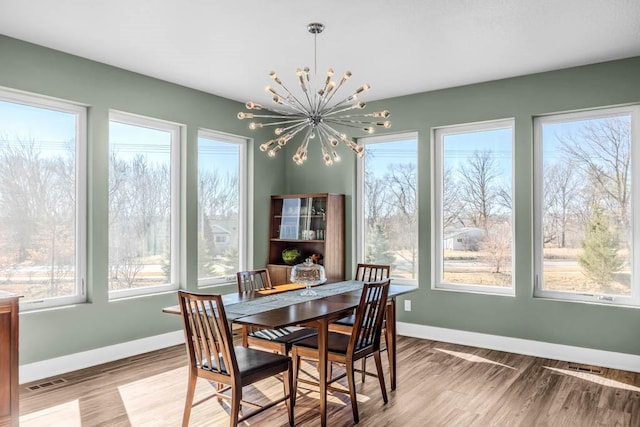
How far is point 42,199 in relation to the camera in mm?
4180

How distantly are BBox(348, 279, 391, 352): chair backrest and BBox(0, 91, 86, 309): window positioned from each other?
2674 millimetres

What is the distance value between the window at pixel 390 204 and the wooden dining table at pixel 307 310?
1.70 metres

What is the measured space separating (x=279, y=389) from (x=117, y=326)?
1814mm

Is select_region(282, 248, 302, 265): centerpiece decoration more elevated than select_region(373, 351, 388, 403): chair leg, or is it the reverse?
select_region(282, 248, 302, 265): centerpiece decoration

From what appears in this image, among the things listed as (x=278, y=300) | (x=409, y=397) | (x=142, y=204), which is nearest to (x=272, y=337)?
(x=278, y=300)

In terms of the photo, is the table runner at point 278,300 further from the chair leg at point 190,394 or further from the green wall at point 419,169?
the green wall at point 419,169

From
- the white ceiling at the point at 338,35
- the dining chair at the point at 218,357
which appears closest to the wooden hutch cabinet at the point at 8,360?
the dining chair at the point at 218,357

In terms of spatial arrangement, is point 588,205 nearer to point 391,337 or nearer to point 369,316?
point 391,337

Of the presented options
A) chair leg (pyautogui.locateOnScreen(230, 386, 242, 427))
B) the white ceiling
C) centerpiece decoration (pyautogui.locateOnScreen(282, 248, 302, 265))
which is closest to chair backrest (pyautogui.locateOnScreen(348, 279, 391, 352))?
chair leg (pyautogui.locateOnScreen(230, 386, 242, 427))

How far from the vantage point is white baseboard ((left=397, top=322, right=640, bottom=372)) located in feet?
14.3

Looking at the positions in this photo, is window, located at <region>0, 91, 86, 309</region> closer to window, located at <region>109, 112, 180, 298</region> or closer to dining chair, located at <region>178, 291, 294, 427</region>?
window, located at <region>109, 112, 180, 298</region>

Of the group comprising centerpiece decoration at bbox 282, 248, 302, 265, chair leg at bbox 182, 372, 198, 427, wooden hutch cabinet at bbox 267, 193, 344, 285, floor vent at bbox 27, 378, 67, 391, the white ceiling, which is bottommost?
floor vent at bbox 27, 378, 67, 391

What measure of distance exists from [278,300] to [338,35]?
2072 mm

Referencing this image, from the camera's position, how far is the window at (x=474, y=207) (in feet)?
16.7
